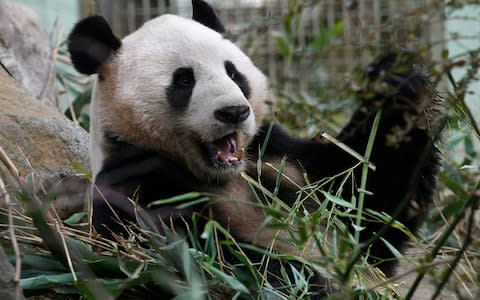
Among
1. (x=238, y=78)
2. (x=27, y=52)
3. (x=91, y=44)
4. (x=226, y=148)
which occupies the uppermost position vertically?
(x=91, y=44)

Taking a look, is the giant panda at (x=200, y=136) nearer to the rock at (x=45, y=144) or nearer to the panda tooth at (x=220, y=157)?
the panda tooth at (x=220, y=157)

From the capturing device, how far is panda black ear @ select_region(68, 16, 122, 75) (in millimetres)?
2949

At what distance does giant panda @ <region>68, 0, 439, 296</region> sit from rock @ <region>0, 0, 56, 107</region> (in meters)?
1.30

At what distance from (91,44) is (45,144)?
54cm

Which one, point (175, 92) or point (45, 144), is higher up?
point (175, 92)

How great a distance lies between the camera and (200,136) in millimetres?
2740

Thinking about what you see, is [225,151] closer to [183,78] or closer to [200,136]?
[200,136]

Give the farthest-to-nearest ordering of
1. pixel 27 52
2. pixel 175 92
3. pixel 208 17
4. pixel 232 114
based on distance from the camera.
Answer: pixel 27 52 < pixel 208 17 < pixel 175 92 < pixel 232 114

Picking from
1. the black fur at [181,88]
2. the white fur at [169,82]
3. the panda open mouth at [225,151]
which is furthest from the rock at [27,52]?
the panda open mouth at [225,151]

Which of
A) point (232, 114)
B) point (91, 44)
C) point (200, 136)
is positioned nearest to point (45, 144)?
point (91, 44)

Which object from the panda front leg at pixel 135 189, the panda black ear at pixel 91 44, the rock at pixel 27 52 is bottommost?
the panda front leg at pixel 135 189

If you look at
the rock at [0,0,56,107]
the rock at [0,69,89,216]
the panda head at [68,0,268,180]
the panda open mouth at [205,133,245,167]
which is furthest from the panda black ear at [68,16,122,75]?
the rock at [0,0,56,107]

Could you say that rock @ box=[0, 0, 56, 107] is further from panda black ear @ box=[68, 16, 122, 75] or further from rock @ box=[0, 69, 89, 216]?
panda black ear @ box=[68, 16, 122, 75]

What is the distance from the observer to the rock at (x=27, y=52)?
4.20 m
